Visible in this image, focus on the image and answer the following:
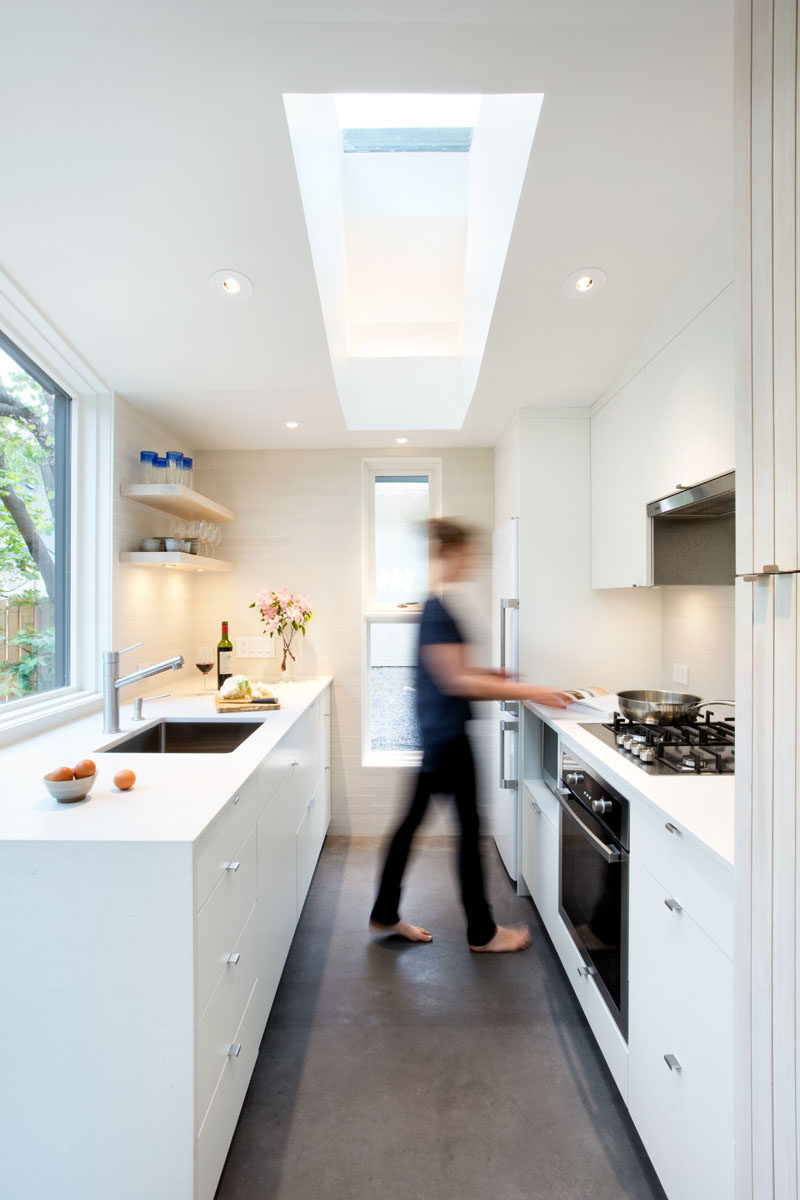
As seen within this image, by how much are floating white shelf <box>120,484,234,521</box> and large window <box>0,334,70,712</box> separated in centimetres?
26

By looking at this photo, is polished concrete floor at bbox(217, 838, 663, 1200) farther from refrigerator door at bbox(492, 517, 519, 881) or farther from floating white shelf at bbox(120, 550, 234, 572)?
floating white shelf at bbox(120, 550, 234, 572)

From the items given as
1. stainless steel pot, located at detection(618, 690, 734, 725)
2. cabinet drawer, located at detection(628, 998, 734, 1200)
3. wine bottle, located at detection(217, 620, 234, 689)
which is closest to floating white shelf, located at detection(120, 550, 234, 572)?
wine bottle, located at detection(217, 620, 234, 689)

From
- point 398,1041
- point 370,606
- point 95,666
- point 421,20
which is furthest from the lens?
point 370,606

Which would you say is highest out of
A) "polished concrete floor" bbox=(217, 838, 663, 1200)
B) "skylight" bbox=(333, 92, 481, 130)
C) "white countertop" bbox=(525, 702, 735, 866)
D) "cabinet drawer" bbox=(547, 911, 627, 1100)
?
"skylight" bbox=(333, 92, 481, 130)

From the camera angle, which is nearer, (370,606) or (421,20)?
(421,20)

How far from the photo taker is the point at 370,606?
349 cm

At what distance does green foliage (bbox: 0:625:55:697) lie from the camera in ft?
6.30

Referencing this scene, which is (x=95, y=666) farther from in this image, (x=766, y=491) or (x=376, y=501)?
(x=766, y=491)

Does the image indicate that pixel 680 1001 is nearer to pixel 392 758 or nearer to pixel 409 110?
pixel 392 758

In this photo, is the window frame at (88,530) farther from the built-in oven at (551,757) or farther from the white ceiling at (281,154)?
the built-in oven at (551,757)

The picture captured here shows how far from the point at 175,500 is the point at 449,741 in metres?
1.59

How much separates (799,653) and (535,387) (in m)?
1.95

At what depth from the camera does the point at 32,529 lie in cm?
206

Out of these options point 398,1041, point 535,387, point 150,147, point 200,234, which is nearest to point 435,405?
point 535,387
